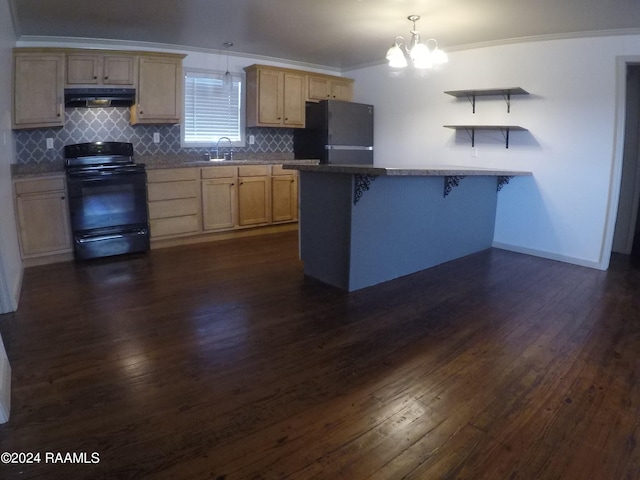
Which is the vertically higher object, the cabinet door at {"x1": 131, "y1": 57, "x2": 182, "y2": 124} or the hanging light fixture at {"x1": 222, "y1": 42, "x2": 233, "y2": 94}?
the hanging light fixture at {"x1": 222, "y1": 42, "x2": 233, "y2": 94}

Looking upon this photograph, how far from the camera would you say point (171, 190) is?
451 centimetres

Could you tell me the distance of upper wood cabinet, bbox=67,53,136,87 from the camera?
407cm

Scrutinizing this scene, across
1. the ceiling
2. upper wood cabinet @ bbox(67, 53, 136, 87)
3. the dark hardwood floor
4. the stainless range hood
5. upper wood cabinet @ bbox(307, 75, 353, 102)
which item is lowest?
the dark hardwood floor

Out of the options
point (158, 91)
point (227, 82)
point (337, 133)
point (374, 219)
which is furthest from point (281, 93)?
point (374, 219)

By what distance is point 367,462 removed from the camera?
4.77 ft

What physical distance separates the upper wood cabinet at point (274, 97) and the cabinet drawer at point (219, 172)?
83 centimetres

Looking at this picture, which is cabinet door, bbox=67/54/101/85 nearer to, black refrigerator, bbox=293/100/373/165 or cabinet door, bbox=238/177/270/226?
cabinet door, bbox=238/177/270/226

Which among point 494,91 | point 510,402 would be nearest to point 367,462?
point 510,402

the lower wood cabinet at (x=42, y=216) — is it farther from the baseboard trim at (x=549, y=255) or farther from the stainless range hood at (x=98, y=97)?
the baseboard trim at (x=549, y=255)

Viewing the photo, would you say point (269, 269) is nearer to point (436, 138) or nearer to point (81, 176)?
point (81, 176)

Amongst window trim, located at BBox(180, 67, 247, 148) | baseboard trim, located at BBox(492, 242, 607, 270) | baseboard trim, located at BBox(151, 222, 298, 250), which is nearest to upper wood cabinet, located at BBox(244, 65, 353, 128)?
window trim, located at BBox(180, 67, 247, 148)

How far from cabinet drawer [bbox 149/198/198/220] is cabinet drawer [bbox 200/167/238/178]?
0.33 m

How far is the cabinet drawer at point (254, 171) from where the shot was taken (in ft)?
16.4

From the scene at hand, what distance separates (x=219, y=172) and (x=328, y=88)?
216cm
